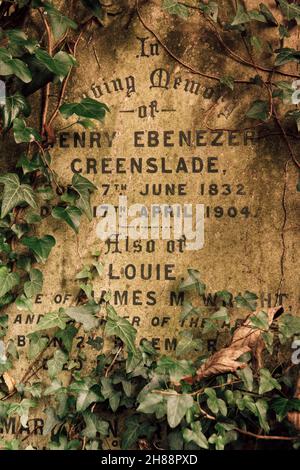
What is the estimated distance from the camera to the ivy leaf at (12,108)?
109 inches

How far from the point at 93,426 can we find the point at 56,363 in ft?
1.10

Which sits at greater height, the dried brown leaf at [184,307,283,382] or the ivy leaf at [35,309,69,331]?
the ivy leaf at [35,309,69,331]

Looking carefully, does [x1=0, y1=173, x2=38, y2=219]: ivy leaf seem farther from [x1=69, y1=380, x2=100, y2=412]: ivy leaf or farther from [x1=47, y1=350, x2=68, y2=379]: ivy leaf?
[x1=69, y1=380, x2=100, y2=412]: ivy leaf

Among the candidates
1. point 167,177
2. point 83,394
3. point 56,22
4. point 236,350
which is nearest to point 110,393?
point 83,394

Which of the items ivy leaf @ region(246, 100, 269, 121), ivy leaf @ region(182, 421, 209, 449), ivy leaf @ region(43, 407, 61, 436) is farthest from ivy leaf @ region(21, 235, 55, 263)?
ivy leaf @ region(246, 100, 269, 121)

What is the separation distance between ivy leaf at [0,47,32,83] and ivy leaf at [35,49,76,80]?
0.08 m

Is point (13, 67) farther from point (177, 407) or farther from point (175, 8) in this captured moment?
point (177, 407)

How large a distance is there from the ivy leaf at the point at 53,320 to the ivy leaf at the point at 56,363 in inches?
5.7

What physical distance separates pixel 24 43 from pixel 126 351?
4.83ft

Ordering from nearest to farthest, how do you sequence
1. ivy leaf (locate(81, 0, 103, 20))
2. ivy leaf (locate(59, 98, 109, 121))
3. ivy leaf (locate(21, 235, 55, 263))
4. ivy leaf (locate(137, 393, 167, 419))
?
ivy leaf (locate(137, 393, 167, 419))
ivy leaf (locate(59, 98, 109, 121))
ivy leaf (locate(21, 235, 55, 263))
ivy leaf (locate(81, 0, 103, 20))

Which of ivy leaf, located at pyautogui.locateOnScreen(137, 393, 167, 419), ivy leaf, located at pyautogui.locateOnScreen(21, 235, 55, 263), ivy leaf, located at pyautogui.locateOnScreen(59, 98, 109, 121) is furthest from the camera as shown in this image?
ivy leaf, located at pyautogui.locateOnScreen(21, 235, 55, 263)

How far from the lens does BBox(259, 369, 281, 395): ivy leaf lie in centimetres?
267

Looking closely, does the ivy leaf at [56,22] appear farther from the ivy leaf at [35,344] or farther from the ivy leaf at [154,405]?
the ivy leaf at [154,405]
